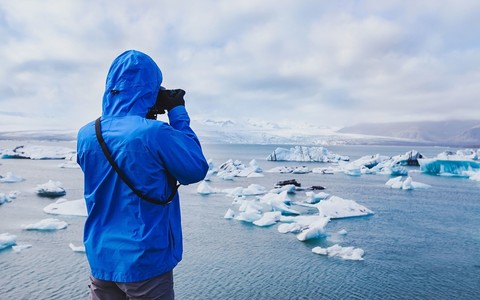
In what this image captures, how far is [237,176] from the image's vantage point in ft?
96.6

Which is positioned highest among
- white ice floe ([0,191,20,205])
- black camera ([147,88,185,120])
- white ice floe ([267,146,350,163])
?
black camera ([147,88,185,120])

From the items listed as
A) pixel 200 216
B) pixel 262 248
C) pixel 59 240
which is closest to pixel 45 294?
pixel 59 240

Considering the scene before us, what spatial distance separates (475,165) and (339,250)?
82.8ft

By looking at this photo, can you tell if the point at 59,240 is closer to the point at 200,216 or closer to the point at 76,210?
the point at 76,210

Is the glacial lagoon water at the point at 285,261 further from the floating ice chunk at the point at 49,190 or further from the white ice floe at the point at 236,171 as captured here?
the white ice floe at the point at 236,171

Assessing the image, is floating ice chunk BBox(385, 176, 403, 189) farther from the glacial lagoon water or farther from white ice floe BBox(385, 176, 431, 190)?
the glacial lagoon water

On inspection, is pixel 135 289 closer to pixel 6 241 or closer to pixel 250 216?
pixel 6 241

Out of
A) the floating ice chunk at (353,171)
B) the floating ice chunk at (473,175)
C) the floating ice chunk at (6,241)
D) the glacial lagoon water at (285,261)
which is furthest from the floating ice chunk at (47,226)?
the floating ice chunk at (473,175)

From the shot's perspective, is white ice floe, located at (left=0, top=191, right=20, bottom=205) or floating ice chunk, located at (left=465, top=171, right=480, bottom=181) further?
floating ice chunk, located at (left=465, top=171, right=480, bottom=181)

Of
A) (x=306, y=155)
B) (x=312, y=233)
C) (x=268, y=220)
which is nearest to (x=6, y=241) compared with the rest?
(x=268, y=220)

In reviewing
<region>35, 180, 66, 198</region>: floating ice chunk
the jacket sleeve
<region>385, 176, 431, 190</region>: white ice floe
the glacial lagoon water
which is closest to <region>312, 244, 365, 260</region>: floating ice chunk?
the glacial lagoon water

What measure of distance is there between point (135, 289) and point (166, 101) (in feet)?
2.88

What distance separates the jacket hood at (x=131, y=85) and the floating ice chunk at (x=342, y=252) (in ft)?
26.7

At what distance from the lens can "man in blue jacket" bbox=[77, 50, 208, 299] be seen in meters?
1.67
